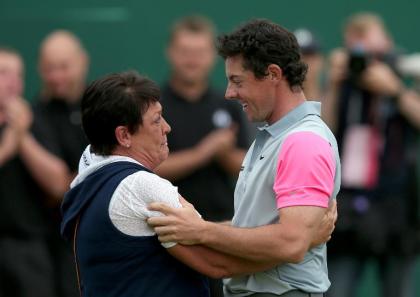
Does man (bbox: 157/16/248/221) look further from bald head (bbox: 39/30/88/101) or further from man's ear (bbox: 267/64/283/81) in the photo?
man's ear (bbox: 267/64/283/81)

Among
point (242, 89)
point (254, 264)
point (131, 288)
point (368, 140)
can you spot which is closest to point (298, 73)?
point (242, 89)

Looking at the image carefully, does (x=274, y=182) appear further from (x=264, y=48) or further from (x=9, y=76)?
(x=9, y=76)

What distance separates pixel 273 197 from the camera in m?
4.04

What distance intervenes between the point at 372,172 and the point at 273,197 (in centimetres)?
290

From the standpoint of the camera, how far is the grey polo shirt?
4.05 meters

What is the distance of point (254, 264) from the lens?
13.1 feet

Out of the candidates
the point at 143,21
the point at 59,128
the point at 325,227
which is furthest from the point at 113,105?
the point at 143,21

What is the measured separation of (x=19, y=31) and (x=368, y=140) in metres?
2.43

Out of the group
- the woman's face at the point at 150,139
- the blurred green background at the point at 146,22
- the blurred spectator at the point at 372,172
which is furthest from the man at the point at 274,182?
the blurred green background at the point at 146,22

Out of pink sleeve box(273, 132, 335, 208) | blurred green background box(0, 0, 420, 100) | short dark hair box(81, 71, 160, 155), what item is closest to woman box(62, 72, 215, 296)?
short dark hair box(81, 71, 160, 155)

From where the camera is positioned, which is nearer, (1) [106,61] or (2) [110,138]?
(2) [110,138]

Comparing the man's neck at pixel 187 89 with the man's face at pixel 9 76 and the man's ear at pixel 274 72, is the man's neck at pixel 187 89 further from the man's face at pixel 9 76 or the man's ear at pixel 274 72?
the man's ear at pixel 274 72

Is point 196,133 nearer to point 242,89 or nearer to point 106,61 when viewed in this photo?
point 106,61

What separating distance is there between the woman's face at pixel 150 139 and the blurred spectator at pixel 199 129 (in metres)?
2.67
